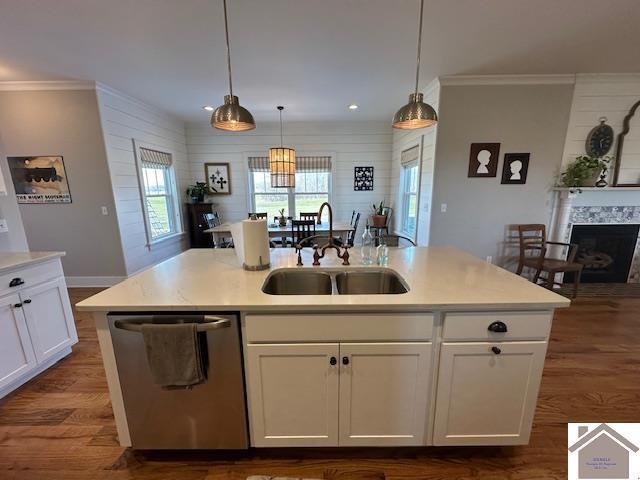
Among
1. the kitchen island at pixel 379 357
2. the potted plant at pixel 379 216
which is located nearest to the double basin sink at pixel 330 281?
the kitchen island at pixel 379 357

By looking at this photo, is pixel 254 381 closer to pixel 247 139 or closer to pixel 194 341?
pixel 194 341

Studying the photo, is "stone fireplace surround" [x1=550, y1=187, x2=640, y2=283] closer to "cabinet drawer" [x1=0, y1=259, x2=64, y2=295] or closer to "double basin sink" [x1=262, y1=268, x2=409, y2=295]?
"double basin sink" [x1=262, y1=268, x2=409, y2=295]

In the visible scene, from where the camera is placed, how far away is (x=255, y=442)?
1.34 metres

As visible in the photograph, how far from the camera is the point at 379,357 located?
1230mm

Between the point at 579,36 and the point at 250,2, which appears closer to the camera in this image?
the point at 250,2

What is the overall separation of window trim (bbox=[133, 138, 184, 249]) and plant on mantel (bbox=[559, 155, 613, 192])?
589cm

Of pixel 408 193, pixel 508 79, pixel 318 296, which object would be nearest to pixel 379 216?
pixel 408 193

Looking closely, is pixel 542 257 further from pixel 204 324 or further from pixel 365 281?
pixel 204 324

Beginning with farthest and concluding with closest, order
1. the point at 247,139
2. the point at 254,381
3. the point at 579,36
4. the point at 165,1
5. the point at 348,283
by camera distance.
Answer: the point at 247,139 → the point at 579,36 → the point at 165,1 → the point at 348,283 → the point at 254,381

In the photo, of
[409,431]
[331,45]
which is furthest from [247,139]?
[409,431]

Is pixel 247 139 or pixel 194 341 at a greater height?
pixel 247 139

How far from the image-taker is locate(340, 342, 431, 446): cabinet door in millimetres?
1224

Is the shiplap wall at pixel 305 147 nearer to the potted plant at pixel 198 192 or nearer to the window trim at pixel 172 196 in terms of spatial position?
the potted plant at pixel 198 192

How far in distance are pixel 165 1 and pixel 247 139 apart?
3391 mm
